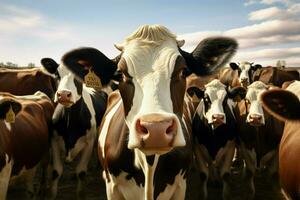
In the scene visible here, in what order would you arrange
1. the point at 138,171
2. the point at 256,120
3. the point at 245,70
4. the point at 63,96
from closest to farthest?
1. the point at 138,171
2. the point at 63,96
3. the point at 256,120
4. the point at 245,70

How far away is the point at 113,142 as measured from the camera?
3189 mm

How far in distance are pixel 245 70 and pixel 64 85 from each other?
8.36 metres

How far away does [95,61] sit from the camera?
3.12 meters

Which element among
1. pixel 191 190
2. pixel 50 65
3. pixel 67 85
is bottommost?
pixel 191 190

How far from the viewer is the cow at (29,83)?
9.81 metres

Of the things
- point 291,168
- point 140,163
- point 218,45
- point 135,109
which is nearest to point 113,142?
point 140,163

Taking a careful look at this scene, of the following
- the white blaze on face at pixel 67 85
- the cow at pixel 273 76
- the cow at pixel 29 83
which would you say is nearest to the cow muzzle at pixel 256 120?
the white blaze on face at pixel 67 85

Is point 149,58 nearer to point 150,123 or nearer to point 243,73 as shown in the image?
point 150,123

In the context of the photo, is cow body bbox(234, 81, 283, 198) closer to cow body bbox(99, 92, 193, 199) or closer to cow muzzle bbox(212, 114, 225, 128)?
cow muzzle bbox(212, 114, 225, 128)

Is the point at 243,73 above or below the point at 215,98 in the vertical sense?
below

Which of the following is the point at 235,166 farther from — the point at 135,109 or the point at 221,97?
the point at 135,109

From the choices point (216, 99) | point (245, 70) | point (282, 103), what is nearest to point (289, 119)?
point (282, 103)

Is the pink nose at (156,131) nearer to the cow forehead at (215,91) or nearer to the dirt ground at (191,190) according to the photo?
the cow forehead at (215,91)

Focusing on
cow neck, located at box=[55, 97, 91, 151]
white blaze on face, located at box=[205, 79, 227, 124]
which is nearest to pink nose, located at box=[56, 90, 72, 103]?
cow neck, located at box=[55, 97, 91, 151]
